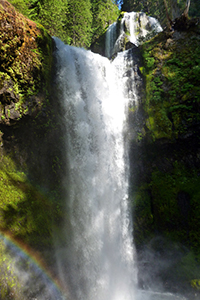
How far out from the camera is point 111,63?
9.67 metres

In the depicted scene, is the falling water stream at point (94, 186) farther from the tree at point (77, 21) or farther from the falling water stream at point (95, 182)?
the tree at point (77, 21)

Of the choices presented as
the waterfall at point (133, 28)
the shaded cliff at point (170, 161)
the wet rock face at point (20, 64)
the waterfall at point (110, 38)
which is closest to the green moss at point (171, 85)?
the shaded cliff at point (170, 161)

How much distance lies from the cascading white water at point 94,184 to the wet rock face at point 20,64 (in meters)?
1.25

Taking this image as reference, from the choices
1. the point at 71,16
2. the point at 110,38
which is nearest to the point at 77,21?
the point at 71,16

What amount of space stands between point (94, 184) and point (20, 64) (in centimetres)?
493

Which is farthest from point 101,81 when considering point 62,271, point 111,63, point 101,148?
point 62,271

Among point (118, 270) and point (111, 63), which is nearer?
point (118, 270)

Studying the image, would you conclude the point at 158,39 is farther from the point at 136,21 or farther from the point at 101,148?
the point at 136,21

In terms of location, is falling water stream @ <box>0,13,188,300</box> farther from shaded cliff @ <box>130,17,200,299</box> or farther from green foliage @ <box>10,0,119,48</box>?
green foliage @ <box>10,0,119,48</box>

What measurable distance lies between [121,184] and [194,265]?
396 centimetres

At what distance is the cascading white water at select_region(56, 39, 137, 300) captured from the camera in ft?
20.0

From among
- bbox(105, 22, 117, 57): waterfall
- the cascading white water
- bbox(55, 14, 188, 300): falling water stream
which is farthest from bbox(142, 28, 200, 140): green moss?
bbox(105, 22, 117, 57): waterfall

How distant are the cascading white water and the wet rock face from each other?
125cm

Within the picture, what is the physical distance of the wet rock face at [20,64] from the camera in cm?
487
